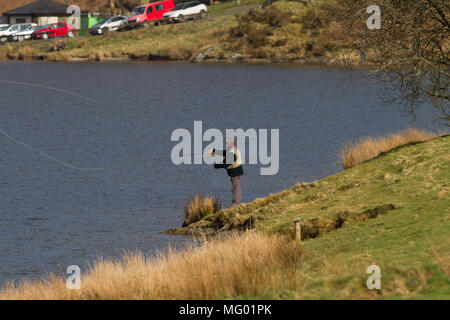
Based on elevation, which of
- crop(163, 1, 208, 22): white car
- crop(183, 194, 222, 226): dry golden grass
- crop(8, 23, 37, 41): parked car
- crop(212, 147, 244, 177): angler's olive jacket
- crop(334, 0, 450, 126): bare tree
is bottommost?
crop(183, 194, 222, 226): dry golden grass

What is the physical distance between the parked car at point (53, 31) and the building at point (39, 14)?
25.0 feet

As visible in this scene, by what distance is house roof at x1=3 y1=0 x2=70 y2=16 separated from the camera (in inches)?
4203

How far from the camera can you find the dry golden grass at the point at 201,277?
11.8m

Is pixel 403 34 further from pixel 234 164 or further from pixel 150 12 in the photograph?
pixel 150 12

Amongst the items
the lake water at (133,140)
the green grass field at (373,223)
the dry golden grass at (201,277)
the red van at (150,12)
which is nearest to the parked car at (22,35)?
the red van at (150,12)

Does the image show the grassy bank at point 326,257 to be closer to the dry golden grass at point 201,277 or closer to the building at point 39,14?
the dry golden grass at point 201,277

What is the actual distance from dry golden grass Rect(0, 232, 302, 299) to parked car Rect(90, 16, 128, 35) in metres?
83.4

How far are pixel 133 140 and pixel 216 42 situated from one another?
165 ft

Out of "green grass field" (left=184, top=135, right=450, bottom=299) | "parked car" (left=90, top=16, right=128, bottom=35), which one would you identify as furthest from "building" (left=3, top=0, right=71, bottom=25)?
"green grass field" (left=184, top=135, right=450, bottom=299)

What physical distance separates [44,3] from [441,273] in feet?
340

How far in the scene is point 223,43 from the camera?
89.4m

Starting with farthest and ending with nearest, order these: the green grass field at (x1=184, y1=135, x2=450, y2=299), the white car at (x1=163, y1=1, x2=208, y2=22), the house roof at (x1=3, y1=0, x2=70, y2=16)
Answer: the house roof at (x1=3, y1=0, x2=70, y2=16)
the white car at (x1=163, y1=1, x2=208, y2=22)
the green grass field at (x1=184, y1=135, x2=450, y2=299)

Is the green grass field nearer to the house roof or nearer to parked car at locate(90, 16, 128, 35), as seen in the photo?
parked car at locate(90, 16, 128, 35)

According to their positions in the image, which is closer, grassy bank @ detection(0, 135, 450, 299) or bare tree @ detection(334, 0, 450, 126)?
grassy bank @ detection(0, 135, 450, 299)
